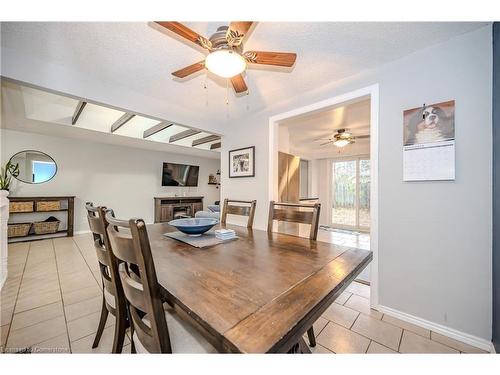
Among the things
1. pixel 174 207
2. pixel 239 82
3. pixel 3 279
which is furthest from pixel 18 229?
pixel 239 82

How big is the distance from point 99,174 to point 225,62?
5319 mm

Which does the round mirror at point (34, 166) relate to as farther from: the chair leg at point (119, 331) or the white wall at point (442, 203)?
the white wall at point (442, 203)

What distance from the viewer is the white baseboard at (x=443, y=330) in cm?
138

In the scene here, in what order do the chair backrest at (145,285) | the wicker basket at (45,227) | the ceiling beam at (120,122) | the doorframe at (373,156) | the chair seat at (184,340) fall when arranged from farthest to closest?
the wicker basket at (45,227) → the ceiling beam at (120,122) → the doorframe at (373,156) → the chair seat at (184,340) → the chair backrest at (145,285)

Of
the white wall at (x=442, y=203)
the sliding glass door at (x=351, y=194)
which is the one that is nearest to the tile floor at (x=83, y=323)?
the white wall at (x=442, y=203)

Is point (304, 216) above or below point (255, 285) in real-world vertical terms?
above

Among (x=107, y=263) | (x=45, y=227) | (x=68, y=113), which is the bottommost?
(x=45, y=227)

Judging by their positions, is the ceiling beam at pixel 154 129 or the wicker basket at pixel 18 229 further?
the ceiling beam at pixel 154 129

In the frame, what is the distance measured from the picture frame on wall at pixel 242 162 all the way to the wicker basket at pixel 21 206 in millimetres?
4107

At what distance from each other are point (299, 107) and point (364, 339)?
243cm

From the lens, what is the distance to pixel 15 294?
6.60 feet

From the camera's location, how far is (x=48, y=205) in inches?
164

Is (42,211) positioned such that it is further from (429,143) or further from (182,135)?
(429,143)

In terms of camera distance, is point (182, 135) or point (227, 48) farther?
point (182, 135)
